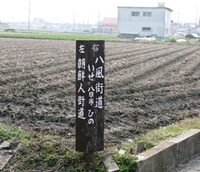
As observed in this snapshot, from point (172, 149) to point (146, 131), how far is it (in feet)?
6.35

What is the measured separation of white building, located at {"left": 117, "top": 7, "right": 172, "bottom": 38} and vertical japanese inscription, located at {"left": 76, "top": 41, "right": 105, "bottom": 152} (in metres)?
75.8

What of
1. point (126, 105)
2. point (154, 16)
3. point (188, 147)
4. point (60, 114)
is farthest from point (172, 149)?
point (154, 16)

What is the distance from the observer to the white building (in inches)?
3199

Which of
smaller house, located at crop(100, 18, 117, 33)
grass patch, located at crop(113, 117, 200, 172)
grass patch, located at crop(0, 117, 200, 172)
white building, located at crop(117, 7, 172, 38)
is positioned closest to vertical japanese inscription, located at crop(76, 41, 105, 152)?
grass patch, located at crop(0, 117, 200, 172)

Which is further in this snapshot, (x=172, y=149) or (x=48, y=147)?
(x=172, y=149)

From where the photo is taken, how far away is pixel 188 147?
7695 mm

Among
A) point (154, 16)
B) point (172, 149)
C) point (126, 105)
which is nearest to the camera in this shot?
point (172, 149)

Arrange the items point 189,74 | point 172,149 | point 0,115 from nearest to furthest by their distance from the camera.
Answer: point 172,149
point 0,115
point 189,74

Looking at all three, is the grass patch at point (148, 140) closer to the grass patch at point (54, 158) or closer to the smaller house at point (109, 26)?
the grass patch at point (54, 158)

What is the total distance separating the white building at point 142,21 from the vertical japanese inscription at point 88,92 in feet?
249

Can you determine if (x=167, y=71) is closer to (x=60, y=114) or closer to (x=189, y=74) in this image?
(x=189, y=74)

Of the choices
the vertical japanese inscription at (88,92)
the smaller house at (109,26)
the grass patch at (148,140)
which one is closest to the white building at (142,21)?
the smaller house at (109,26)

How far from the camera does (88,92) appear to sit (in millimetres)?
5898

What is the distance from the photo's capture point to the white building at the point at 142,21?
81250mm
